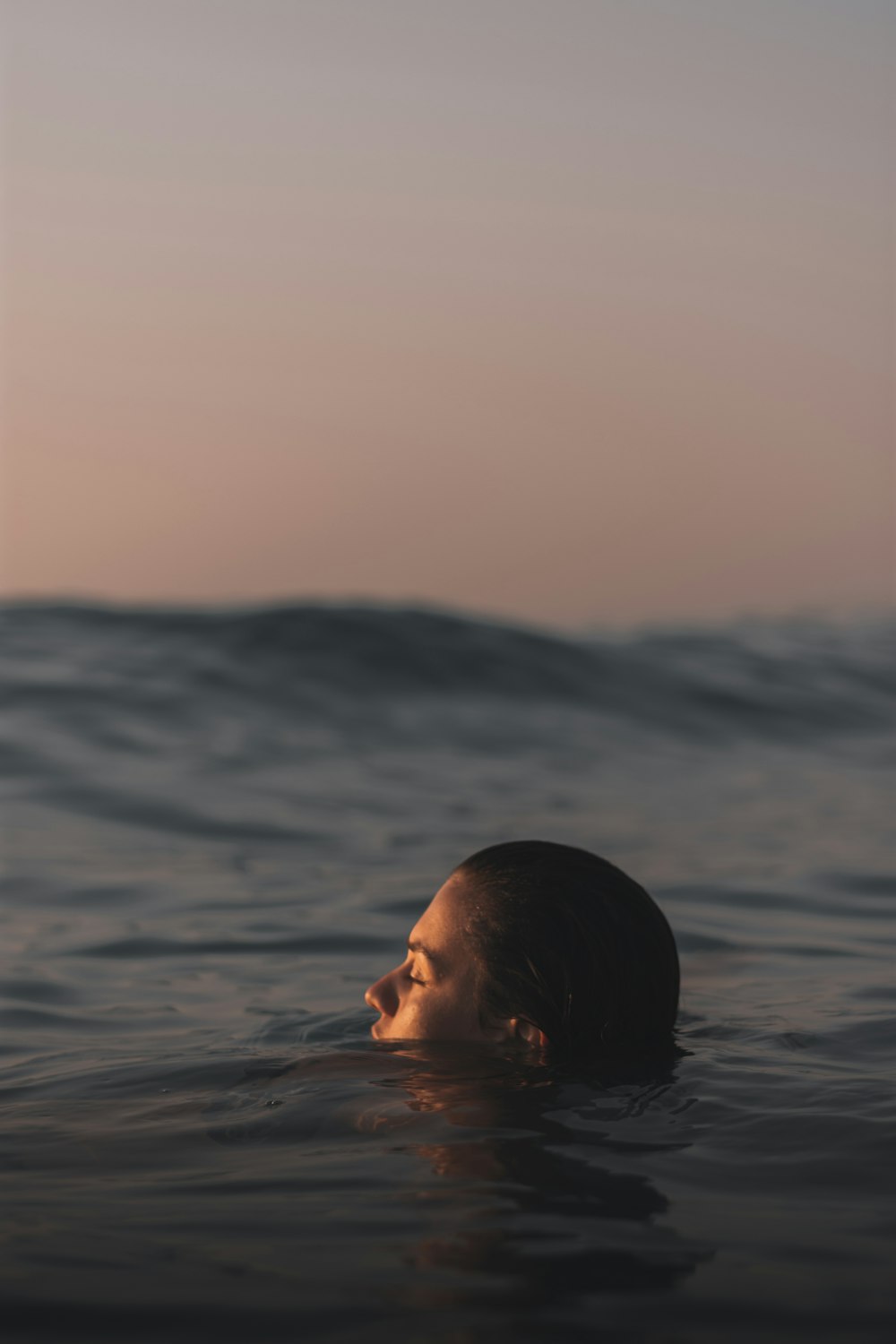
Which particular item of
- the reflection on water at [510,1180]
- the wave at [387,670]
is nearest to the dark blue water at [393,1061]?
the reflection on water at [510,1180]

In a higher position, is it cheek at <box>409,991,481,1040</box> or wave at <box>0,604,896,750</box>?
wave at <box>0,604,896,750</box>

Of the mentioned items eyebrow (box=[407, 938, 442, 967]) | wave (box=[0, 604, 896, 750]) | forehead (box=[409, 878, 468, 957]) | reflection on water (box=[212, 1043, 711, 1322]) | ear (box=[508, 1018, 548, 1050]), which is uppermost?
wave (box=[0, 604, 896, 750])

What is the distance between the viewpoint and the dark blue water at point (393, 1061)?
87.9 inches

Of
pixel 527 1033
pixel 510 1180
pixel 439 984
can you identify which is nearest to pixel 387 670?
pixel 439 984

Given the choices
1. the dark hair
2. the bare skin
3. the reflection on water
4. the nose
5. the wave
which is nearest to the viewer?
the reflection on water

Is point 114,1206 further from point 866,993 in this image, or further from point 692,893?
point 692,893

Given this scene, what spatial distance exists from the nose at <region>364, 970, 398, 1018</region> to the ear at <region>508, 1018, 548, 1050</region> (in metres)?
0.37

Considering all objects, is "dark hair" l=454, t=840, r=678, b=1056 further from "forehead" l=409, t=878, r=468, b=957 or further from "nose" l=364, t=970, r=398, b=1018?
"nose" l=364, t=970, r=398, b=1018

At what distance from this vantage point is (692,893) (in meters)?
6.42

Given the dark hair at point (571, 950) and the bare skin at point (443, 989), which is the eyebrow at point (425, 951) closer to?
the bare skin at point (443, 989)

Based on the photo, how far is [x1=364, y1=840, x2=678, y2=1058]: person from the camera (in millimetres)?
3395

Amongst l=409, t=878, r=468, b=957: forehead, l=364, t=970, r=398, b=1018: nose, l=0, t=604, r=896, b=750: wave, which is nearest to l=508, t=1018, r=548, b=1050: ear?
l=409, t=878, r=468, b=957: forehead

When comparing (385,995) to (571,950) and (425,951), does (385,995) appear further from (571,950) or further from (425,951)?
(571,950)

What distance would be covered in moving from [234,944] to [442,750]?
17.5ft
